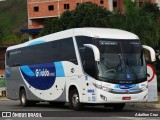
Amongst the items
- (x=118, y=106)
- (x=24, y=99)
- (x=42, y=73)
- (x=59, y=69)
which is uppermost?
(x=59, y=69)

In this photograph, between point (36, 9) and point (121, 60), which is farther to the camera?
point (36, 9)

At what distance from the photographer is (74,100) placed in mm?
22375

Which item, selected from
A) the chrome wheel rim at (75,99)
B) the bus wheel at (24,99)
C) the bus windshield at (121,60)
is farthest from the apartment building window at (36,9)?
the bus windshield at (121,60)

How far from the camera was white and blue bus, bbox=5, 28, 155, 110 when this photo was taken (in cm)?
2072

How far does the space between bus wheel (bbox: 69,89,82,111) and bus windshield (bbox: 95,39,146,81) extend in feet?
6.41

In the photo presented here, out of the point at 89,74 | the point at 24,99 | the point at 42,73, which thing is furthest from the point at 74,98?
the point at 24,99

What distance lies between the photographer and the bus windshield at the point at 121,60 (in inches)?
819

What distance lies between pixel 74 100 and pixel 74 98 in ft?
0.29

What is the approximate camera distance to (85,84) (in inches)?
843

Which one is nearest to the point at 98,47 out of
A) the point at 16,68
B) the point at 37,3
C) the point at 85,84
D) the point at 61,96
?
the point at 85,84

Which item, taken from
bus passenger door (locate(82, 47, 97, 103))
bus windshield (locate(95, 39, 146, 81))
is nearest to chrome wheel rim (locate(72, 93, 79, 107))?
bus passenger door (locate(82, 47, 97, 103))

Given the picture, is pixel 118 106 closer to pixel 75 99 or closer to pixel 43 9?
pixel 75 99

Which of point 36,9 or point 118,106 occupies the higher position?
point 36,9

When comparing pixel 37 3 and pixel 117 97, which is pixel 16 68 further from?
pixel 37 3
